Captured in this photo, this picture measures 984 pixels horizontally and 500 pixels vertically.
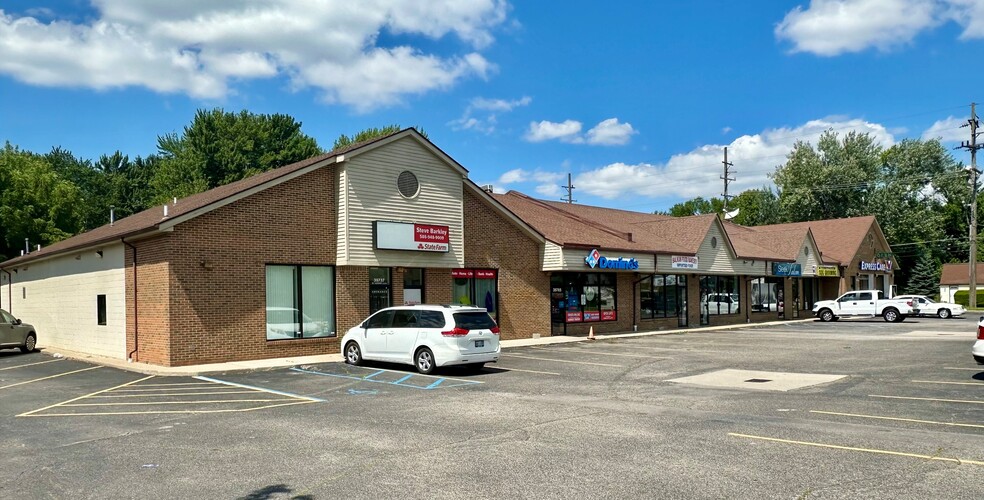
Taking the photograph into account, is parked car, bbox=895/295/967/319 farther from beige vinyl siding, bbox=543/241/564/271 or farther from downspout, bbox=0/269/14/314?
downspout, bbox=0/269/14/314

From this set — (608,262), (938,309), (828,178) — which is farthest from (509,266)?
(828,178)

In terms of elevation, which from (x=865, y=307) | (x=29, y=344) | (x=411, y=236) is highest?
(x=411, y=236)

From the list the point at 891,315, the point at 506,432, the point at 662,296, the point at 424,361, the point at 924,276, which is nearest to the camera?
the point at 506,432

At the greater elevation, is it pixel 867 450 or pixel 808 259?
pixel 808 259

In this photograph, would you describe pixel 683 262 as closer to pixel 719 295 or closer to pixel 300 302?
pixel 719 295

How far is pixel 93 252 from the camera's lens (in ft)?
75.6

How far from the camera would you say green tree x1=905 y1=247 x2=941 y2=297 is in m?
64.3

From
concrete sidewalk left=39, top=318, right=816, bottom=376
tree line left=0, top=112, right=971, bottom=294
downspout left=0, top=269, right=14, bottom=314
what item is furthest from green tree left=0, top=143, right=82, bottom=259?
concrete sidewalk left=39, top=318, right=816, bottom=376

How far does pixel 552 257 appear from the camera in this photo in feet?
94.0

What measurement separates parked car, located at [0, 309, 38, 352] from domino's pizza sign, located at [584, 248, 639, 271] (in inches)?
803

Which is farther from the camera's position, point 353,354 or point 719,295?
point 719,295

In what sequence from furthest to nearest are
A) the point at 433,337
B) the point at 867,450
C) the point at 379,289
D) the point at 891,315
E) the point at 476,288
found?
the point at 891,315 → the point at 476,288 → the point at 379,289 → the point at 433,337 → the point at 867,450

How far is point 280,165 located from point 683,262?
112ft

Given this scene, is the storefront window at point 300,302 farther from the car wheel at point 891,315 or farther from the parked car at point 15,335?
the car wheel at point 891,315
